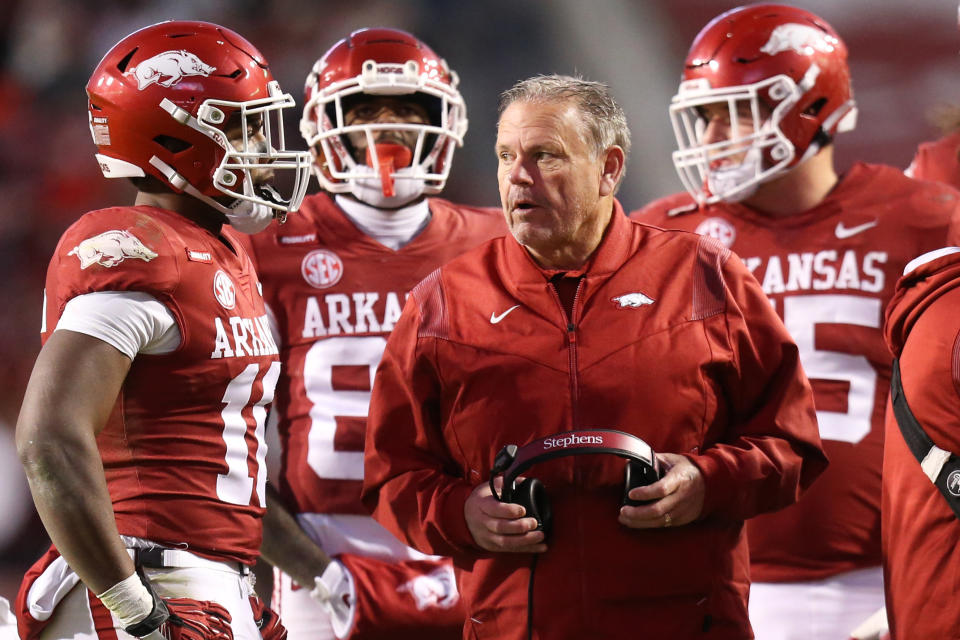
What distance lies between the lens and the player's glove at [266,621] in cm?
206

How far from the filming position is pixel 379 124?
9.03 ft

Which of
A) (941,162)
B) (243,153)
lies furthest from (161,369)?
(941,162)

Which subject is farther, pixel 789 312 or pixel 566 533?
pixel 789 312

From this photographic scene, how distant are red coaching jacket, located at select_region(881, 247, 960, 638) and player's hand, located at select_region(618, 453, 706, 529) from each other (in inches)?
11.3

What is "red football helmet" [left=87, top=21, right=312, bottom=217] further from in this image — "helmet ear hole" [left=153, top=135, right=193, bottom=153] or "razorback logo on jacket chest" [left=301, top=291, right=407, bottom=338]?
"razorback logo on jacket chest" [left=301, top=291, right=407, bottom=338]

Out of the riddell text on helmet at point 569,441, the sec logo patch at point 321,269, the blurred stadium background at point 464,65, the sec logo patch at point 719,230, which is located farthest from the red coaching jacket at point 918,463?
the blurred stadium background at point 464,65

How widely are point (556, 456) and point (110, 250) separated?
0.76 metres

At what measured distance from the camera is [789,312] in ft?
8.70

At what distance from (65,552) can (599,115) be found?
108 cm

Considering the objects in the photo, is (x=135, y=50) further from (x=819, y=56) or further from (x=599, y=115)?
(x=819, y=56)

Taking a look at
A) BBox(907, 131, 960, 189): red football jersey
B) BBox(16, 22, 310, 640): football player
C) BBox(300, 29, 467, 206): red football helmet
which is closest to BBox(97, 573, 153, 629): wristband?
BBox(16, 22, 310, 640): football player

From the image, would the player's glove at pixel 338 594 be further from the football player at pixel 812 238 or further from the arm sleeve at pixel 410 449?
the football player at pixel 812 238

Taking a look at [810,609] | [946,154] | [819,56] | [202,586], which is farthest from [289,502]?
[946,154]

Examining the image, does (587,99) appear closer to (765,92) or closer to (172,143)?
(172,143)
